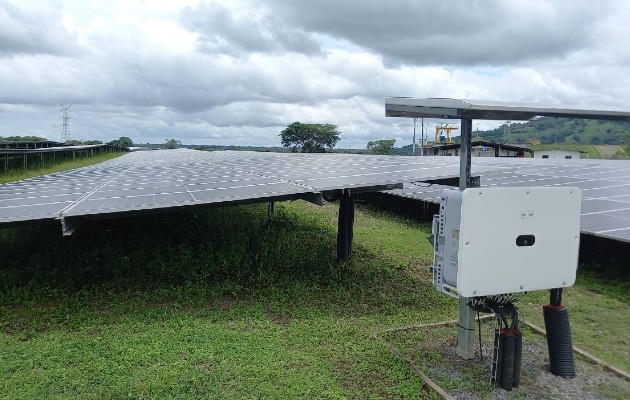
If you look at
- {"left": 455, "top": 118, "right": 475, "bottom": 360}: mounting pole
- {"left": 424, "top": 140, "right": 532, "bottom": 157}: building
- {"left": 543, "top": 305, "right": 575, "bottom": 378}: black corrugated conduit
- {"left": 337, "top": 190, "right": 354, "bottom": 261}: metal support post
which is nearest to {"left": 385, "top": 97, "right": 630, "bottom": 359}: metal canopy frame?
{"left": 455, "top": 118, "right": 475, "bottom": 360}: mounting pole

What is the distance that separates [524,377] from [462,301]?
1.05 metres

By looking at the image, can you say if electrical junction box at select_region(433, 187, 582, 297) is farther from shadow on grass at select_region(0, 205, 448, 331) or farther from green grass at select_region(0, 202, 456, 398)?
shadow on grass at select_region(0, 205, 448, 331)

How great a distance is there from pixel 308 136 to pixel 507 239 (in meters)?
80.3

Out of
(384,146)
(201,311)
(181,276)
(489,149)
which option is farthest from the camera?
(384,146)

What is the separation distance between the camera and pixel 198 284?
884cm

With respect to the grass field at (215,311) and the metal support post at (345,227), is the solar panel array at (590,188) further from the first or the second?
the metal support post at (345,227)

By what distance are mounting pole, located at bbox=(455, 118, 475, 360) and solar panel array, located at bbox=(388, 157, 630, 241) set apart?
15.7 feet

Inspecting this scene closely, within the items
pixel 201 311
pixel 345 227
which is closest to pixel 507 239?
pixel 201 311

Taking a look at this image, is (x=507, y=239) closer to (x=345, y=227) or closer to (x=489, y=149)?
(x=345, y=227)

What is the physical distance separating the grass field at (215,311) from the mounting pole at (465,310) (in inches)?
32.0

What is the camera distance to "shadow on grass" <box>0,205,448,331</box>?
25.9 feet

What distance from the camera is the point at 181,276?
923 cm

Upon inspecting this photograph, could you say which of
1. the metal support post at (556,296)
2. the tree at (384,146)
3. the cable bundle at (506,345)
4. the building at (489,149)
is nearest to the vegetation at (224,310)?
the cable bundle at (506,345)

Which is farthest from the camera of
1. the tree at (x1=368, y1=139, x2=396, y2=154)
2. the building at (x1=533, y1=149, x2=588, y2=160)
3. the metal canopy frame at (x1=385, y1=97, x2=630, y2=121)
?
the tree at (x1=368, y1=139, x2=396, y2=154)
